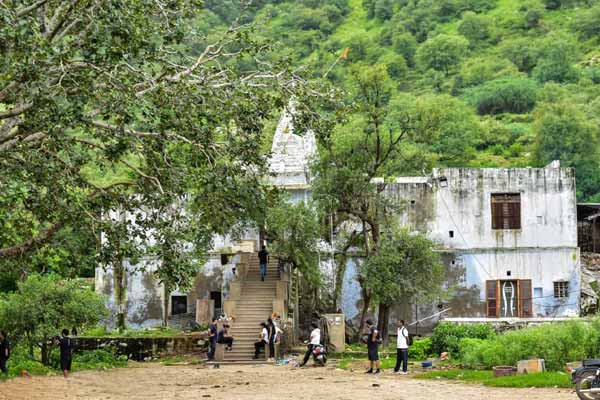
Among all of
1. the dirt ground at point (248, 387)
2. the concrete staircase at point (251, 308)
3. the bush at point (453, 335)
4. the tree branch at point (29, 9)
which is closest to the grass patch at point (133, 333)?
the concrete staircase at point (251, 308)

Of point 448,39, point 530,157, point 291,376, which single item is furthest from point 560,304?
point 448,39

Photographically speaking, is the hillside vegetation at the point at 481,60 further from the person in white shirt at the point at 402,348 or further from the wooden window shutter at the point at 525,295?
the person in white shirt at the point at 402,348

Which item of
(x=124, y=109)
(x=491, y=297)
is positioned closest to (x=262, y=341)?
(x=491, y=297)

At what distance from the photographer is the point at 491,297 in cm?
3869

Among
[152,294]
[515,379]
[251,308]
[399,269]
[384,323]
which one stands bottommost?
[515,379]

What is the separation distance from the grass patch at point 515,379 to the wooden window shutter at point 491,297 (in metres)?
15.2

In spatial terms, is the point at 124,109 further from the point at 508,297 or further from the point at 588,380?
the point at 508,297

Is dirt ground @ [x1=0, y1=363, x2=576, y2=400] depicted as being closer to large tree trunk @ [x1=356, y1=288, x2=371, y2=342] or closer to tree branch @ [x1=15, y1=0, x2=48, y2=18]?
large tree trunk @ [x1=356, y1=288, x2=371, y2=342]

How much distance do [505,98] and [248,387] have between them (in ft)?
244

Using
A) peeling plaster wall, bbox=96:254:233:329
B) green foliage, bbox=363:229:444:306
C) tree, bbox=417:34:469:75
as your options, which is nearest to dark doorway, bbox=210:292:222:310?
peeling plaster wall, bbox=96:254:233:329

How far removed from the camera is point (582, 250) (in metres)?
43.3

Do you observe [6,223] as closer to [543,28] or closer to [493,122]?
[493,122]

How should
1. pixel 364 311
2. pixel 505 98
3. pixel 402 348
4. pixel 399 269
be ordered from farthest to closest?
pixel 505 98 → pixel 364 311 → pixel 399 269 → pixel 402 348

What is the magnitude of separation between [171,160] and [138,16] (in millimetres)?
3376
